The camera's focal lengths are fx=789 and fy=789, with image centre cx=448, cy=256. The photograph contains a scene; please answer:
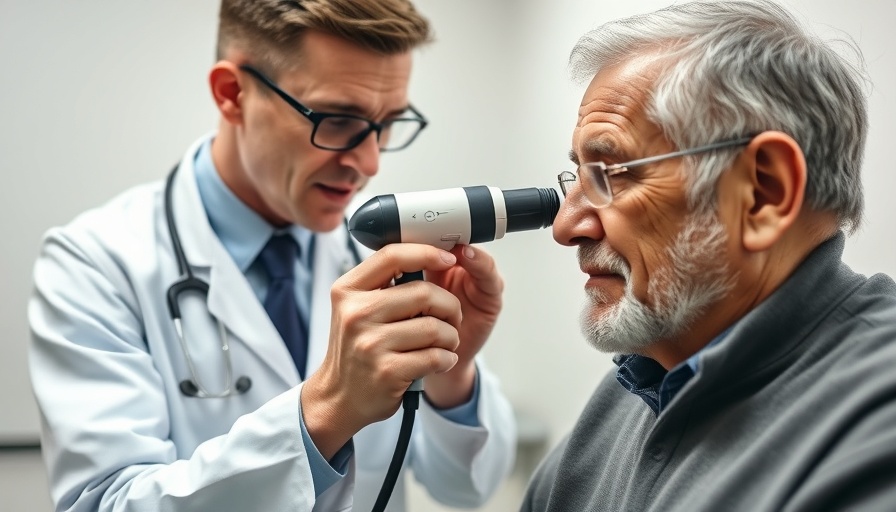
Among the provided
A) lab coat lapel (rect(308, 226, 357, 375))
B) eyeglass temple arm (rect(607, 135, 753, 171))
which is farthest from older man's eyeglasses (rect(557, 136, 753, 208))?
lab coat lapel (rect(308, 226, 357, 375))

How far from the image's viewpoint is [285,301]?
155 centimetres

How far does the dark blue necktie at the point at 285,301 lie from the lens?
1534mm

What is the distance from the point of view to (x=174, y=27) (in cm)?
236

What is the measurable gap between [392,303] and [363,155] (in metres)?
0.52

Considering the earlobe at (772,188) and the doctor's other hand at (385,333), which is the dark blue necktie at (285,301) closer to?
the doctor's other hand at (385,333)

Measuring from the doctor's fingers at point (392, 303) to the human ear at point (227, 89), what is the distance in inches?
25.3

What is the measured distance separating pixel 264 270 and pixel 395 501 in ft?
1.72

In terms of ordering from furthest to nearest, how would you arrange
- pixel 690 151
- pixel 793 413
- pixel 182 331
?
pixel 182 331 → pixel 690 151 → pixel 793 413

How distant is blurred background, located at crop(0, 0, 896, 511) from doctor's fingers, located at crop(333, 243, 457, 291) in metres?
1.02

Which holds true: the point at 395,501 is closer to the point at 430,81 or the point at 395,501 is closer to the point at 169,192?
the point at 169,192

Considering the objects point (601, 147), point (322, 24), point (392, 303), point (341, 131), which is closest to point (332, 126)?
point (341, 131)

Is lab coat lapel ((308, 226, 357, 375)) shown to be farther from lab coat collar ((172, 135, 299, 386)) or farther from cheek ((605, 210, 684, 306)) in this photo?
cheek ((605, 210, 684, 306))

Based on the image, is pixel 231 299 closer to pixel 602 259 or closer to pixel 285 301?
pixel 285 301

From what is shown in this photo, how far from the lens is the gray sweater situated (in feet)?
2.32
